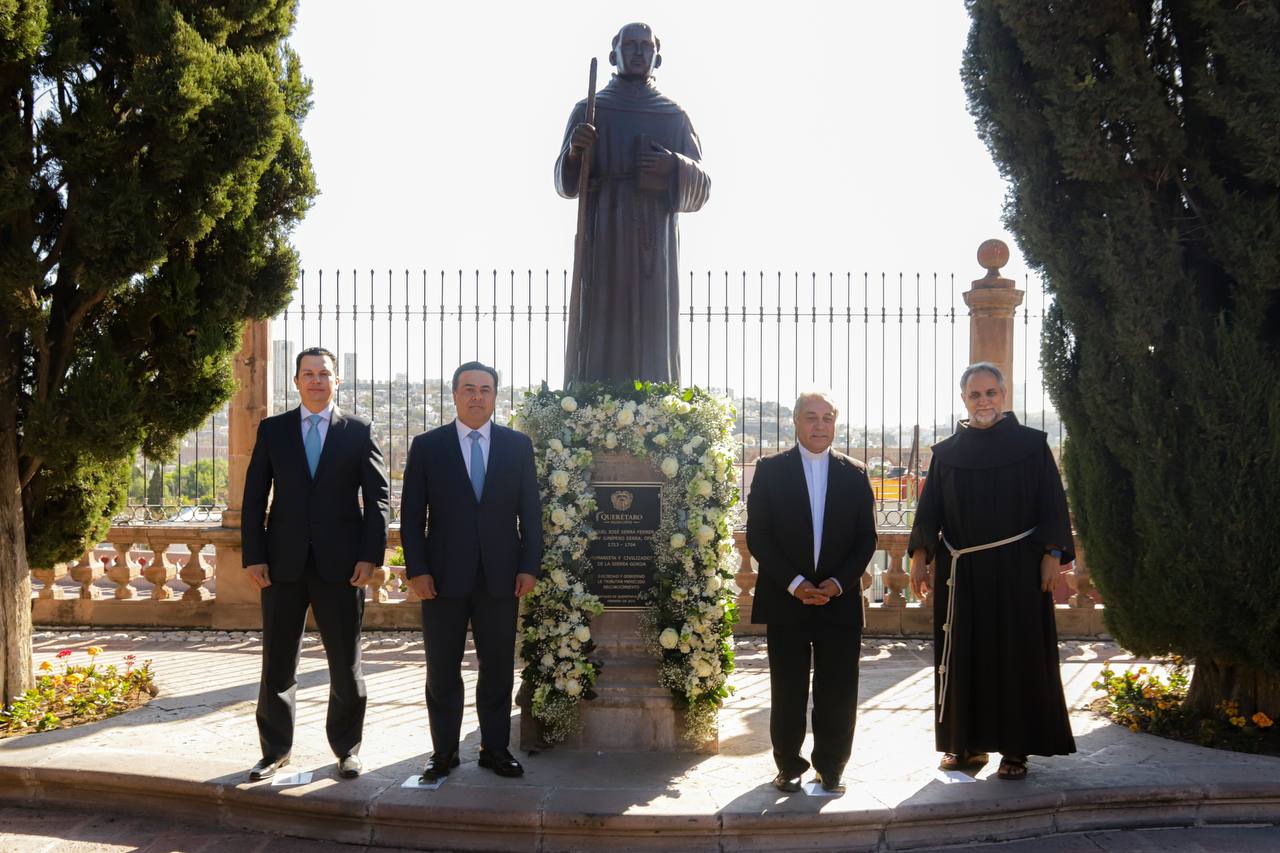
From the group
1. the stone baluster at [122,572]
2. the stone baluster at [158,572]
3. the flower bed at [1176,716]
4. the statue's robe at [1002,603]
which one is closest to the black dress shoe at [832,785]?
the statue's robe at [1002,603]

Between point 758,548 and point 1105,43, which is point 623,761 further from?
point 1105,43

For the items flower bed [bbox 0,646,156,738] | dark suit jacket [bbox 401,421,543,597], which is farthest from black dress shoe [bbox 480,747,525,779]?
flower bed [bbox 0,646,156,738]

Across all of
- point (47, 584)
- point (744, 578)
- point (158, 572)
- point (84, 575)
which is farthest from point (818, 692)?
point (47, 584)

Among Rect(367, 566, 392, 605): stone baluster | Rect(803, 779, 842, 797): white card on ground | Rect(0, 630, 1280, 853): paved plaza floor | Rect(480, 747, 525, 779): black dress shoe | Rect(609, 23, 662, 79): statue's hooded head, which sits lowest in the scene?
Rect(0, 630, 1280, 853): paved plaza floor

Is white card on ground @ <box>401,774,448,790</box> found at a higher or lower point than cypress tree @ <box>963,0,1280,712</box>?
lower

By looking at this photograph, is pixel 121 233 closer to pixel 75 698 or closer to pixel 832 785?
pixel 75 698

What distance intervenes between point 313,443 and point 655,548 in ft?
5.48

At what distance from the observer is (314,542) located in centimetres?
434

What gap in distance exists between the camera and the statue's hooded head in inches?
220

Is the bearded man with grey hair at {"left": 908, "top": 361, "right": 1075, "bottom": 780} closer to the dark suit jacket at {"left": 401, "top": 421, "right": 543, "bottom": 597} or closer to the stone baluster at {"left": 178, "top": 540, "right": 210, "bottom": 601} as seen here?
the dark suit jacket at {"left": 401, "top": 421, "right": 543, "bottom": 597}

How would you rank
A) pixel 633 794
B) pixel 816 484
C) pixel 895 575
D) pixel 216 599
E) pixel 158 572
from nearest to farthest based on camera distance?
pixel 633 794 < pixel 816 484 < pixel 895 575 < pixel 216 599 < pixel 158 572

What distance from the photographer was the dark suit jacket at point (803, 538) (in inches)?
168

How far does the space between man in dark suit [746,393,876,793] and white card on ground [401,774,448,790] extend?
1403 millimetres

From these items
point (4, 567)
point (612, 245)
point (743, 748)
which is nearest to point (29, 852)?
point (4, 567)
